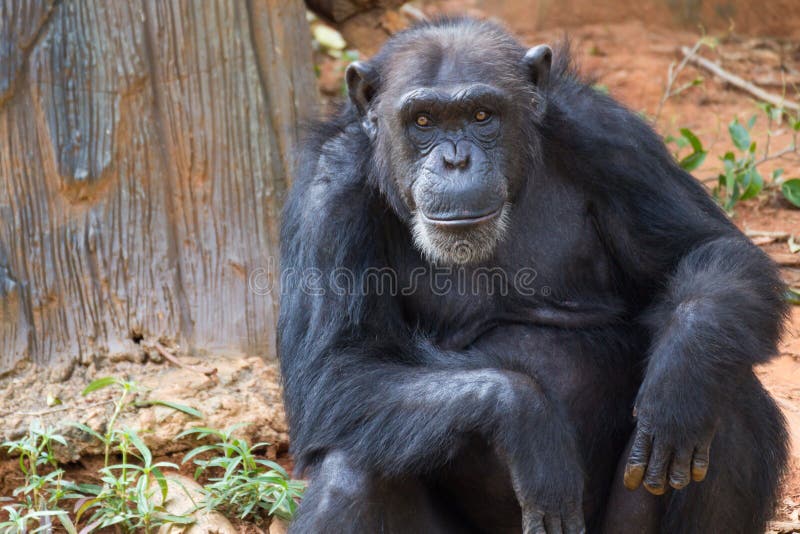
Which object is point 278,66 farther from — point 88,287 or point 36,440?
point 36,440

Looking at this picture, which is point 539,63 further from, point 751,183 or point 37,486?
point 751,183

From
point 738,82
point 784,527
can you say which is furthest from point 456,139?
point 738,82

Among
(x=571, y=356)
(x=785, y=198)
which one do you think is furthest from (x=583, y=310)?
(x=785, y=198)

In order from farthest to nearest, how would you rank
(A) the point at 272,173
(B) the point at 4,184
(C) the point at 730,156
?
(C) the point at 730,156
(A) the point at 272,173
(B) the point at 4,184

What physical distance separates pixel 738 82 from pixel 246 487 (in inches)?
275

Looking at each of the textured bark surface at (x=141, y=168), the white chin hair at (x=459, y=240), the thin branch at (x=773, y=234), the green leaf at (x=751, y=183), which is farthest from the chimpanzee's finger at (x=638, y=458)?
the green leaf at (x=751, y=183)

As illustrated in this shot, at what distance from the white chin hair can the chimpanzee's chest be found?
22cm

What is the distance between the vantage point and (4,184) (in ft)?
19.0

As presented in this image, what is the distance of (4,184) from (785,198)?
5.56m

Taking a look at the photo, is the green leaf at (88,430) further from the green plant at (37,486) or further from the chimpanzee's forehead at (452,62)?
the chimpanzee's forehead at (452,62)

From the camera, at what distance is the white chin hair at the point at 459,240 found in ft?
14.5

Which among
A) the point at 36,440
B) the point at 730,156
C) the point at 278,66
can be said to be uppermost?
the point at 278,66

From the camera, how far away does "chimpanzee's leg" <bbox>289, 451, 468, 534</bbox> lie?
4.32m

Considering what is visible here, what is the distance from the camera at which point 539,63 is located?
4.69m
